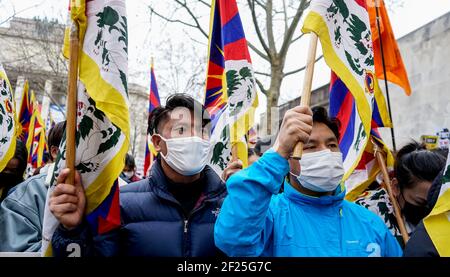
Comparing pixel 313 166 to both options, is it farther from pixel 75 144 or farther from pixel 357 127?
pixel 75 144

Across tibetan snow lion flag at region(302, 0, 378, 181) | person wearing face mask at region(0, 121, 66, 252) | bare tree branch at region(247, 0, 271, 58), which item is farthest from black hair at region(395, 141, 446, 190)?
bare tree branch at region(247, 0, 271, 58)

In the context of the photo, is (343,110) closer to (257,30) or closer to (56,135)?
(56,135)

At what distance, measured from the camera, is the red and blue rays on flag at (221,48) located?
12.7 ft

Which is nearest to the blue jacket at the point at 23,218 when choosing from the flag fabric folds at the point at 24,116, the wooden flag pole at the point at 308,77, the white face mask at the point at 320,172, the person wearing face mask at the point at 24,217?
the person wearing face mask at the point at 24,217

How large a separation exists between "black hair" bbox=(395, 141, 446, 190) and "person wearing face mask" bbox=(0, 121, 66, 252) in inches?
91.5

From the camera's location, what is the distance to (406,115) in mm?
14297

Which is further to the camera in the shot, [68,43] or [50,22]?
[50,22]

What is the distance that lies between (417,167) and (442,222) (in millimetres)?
1376

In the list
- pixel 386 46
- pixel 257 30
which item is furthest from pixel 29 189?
pixel 257 30

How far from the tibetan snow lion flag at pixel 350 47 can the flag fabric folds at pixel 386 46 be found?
988 mm

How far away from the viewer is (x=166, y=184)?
2602 millimetres
